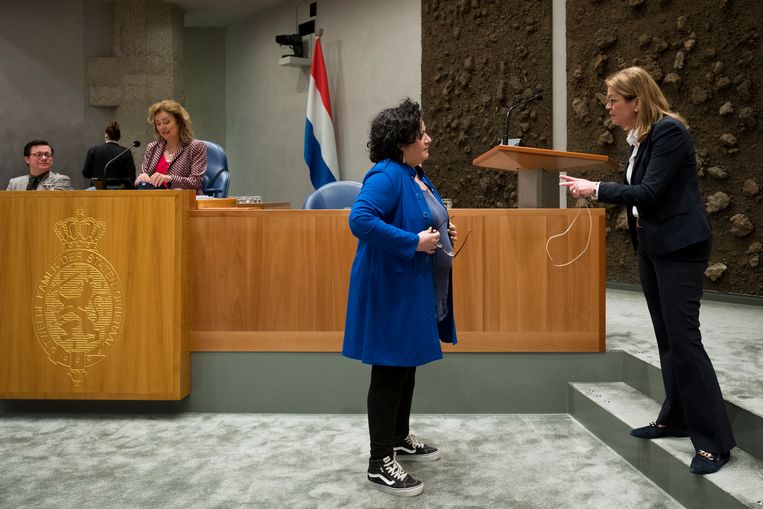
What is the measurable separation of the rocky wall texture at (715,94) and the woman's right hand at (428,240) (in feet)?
10.8

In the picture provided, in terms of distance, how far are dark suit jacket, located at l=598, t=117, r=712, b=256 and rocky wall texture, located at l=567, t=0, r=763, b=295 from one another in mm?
2830

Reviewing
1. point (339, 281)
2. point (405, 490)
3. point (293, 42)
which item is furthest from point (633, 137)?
point (293, 42)

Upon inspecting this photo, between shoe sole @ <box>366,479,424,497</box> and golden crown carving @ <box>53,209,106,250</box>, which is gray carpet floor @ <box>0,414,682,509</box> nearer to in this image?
shoe sole @ <box>366,479,424,497</box>

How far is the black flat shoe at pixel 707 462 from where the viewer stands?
234cm

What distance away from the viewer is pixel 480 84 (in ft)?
21.9

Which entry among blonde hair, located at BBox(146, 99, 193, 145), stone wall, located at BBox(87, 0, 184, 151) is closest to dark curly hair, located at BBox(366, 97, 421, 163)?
blonde hair, located at BBox(146, 99, 193, 145)

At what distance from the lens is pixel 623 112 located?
101 inches

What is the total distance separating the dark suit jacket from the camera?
94.9 inches

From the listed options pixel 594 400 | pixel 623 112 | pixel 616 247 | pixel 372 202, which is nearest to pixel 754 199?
pixel 616 247

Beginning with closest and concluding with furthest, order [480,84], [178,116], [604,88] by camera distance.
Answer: [178,116], [604,88], [480,84]

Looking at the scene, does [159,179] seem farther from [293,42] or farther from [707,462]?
[293,42]

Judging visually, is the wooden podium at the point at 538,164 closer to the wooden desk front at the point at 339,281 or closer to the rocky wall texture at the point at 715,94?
the wooden desk front at the point at 339,281

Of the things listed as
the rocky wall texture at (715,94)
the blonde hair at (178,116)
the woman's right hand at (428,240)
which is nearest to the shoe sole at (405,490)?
the woman's right hand at (428,240)

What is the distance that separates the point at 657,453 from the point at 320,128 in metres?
6.09
